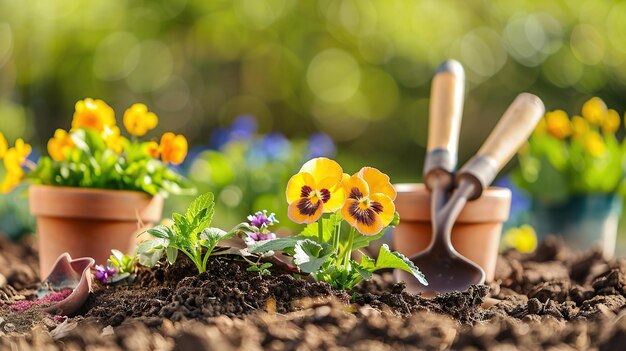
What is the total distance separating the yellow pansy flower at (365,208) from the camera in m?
1.44

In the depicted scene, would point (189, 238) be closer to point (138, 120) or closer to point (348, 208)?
point (348, 208)

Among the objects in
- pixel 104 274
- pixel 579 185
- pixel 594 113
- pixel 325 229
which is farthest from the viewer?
pixel 594 113

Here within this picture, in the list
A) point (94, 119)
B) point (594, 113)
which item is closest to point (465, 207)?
point (94, 119)

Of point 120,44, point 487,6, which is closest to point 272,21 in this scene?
point 120,44

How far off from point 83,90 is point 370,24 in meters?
3.03

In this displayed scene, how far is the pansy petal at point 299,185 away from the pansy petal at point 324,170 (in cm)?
1

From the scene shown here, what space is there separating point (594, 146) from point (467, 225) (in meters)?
1.30

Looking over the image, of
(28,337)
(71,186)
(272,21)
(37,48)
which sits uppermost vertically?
(272,21)

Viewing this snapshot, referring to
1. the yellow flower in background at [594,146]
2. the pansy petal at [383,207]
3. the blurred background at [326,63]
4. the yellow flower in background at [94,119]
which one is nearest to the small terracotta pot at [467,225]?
the pansy petal at [383,207]

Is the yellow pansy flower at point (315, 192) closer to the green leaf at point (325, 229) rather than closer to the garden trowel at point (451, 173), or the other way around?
the green leaf at point (325, 229)

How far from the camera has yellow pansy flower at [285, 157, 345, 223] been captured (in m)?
1.44

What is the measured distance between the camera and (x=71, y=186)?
2.17m

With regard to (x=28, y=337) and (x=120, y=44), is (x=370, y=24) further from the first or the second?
(x=28, y=337)

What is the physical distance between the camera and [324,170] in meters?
1.46
